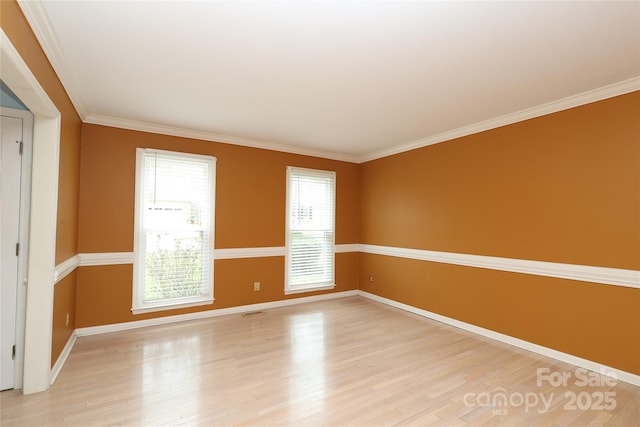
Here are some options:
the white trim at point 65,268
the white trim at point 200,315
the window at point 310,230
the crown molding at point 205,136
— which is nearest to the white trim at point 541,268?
the window at point 310,230

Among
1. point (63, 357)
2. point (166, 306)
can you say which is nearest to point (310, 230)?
point (166, 306)

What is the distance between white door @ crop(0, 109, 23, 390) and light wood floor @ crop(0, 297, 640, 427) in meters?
0.31

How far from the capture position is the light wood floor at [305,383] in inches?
85.0

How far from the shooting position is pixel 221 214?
176 inches

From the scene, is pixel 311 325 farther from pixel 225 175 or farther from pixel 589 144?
pixel 589 144

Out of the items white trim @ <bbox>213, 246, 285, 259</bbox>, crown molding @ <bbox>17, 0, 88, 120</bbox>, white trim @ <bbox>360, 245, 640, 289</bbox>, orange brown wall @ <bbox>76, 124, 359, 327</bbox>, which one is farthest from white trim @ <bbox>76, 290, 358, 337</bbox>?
crown molding @ <bbox>17, 0, 88, 120</bbox>

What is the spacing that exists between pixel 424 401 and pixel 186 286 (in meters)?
3.30

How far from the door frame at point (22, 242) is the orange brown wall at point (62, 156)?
0.74ft

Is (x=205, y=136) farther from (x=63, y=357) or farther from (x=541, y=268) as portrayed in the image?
(x=541, y=268)

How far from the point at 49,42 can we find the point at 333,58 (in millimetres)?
2017

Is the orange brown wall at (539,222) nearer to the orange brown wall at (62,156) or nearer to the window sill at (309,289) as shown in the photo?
the window sill at (309,289)

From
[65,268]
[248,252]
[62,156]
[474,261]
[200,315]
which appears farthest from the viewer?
[248,252]

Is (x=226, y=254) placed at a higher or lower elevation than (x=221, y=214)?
lower

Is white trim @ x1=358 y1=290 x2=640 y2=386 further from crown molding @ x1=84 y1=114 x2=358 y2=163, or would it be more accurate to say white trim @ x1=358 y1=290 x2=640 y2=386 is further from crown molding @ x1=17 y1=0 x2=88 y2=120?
crown molding @ x1=17 y1=0 x2=88 y2=120
